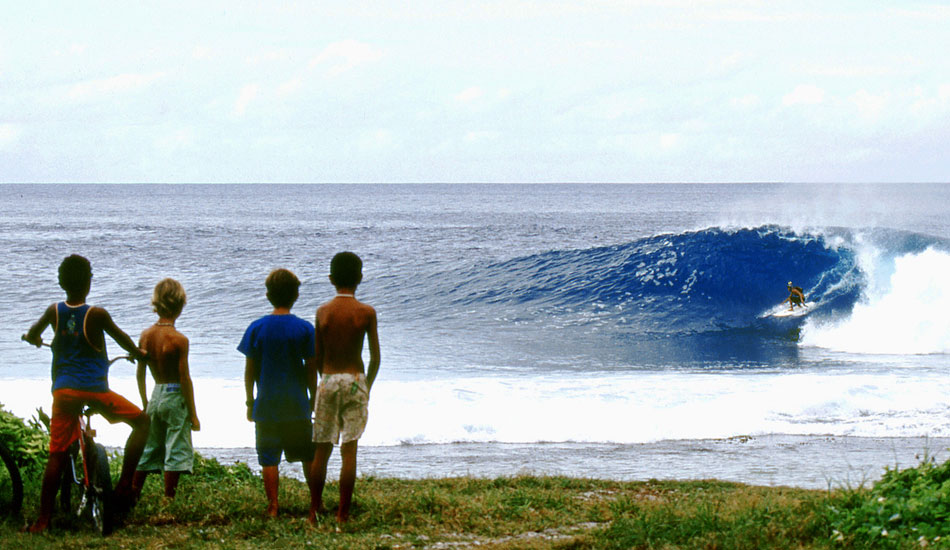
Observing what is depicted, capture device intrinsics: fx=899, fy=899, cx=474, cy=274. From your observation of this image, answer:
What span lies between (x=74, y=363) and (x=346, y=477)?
5.00ft

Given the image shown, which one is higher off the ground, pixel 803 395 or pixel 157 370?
pixel 157 370

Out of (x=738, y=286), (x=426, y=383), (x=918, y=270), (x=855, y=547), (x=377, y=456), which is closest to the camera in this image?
(x=855, y=547)

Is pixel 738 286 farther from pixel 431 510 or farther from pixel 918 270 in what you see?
pixel 431 510

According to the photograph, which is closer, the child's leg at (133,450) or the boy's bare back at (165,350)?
the child's leg at (133,450)

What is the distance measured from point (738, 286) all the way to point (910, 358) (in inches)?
286

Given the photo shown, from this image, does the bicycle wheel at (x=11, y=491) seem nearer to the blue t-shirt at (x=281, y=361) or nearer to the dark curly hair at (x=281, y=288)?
the blue t-shirt at (x=281, y=361)

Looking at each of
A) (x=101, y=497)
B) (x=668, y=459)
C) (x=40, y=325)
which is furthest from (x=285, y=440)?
(x=668, y=459)

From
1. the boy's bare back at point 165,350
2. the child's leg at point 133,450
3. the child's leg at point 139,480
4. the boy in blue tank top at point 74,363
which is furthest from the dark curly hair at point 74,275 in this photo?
the child's leg at point 139,480

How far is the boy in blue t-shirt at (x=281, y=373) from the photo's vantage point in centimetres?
481

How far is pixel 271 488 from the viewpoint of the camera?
16.6 feet

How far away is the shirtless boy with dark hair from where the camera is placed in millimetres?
4971

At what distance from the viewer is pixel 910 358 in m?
15.0

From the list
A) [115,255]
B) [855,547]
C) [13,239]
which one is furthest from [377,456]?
[13,239]

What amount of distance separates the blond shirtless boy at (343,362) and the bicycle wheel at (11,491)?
172 cm
